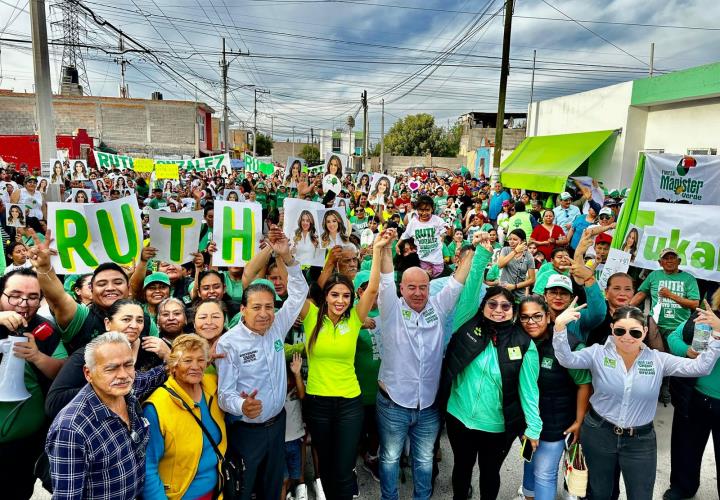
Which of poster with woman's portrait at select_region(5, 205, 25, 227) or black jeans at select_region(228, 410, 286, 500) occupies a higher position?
poster with woman's portrait at select_region(5, 205, 25, 227)

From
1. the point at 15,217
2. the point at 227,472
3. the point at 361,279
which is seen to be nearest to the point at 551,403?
the point at 361,279

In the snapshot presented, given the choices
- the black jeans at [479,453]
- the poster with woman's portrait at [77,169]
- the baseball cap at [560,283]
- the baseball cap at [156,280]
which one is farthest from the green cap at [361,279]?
the poster with woman's portrait at [77,169]

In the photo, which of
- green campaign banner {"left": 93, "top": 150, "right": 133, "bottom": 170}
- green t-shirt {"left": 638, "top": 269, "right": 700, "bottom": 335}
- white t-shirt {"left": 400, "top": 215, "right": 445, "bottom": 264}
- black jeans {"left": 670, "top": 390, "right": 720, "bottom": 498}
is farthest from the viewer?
green campaign banner {"left": 93, "top": 150, "right": 133, "bottom": 170}

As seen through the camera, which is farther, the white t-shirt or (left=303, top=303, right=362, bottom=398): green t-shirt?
the white t-shirt

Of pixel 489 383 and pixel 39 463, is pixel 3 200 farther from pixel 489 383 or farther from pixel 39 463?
pixel 489 383

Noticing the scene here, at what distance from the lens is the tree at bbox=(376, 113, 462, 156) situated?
191 ft

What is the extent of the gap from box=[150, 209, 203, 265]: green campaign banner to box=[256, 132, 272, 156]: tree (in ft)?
220

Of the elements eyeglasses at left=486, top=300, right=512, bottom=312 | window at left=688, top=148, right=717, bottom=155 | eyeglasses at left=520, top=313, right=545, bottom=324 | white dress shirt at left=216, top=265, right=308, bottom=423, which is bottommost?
white dress shirt at left=216, top=265, right=308, bottom=423

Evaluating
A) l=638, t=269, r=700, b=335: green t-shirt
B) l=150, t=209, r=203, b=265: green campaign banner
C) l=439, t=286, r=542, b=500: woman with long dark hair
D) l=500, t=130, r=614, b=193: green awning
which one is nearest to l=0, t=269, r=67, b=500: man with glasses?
l=150, t=209, r=203, b=265: green campaign banner

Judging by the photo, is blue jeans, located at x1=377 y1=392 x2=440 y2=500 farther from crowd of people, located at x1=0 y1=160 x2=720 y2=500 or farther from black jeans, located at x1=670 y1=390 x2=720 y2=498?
black jeans, located at x1=670 y1=390 x2=720 y2=498

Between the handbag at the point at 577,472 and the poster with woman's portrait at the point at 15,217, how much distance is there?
383 inches

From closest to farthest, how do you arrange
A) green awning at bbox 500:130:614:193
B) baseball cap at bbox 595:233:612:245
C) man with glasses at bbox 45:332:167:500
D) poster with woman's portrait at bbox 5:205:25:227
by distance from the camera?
man with glasses at bbox 45:332:167:500
baseball cap at bbox 595:233:612:245
poster with woman's portrait at bbox 5:205:25:227
green awning at bbox 500:130:614:193

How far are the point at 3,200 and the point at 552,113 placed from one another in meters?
18.6

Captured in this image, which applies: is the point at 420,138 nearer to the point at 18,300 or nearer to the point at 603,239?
the point at 603,239
